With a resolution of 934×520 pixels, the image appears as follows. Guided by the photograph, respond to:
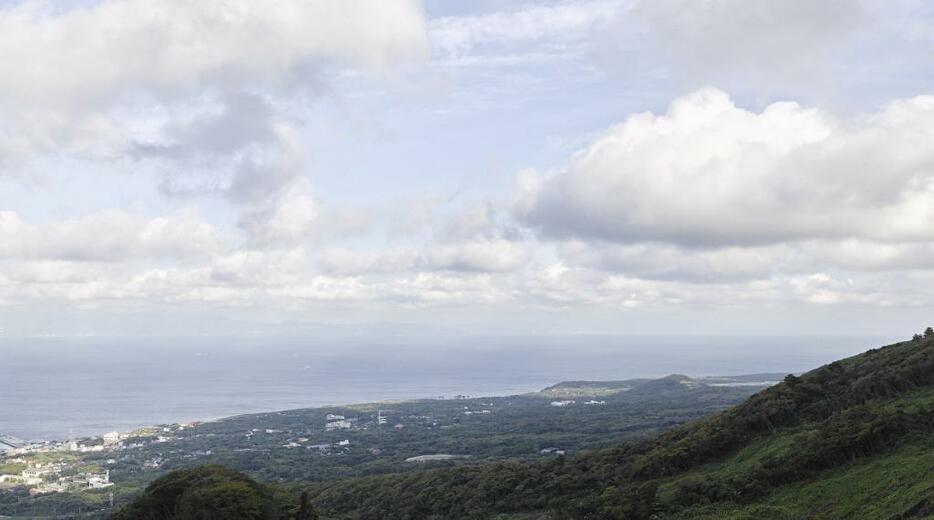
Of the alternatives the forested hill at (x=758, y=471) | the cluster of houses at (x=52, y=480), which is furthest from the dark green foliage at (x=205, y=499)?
the cluster of houses at (x=52, y=480)

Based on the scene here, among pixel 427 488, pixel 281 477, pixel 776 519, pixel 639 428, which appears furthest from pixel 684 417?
pixel 776 519

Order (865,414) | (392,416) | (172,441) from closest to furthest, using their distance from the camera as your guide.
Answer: (865,414) → (172,441) → (392,416)

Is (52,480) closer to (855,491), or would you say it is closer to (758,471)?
(758,471)

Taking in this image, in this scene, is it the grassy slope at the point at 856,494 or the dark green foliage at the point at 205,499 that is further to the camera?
the dark green foliage at the point at 205,499

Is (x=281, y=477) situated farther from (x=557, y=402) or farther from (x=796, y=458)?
(x=557, y=402)

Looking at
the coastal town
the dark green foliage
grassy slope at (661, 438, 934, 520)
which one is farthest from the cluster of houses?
grassy slope at (661, 438, 934, 520)

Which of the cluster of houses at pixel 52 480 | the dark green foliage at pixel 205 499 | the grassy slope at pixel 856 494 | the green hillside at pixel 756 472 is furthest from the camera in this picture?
the cluster of houses at pixel 52 480

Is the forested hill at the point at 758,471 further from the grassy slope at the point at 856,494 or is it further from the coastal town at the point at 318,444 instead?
the coastal town at the point at 318,444

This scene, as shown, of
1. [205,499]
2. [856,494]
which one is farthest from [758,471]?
[205,499]
